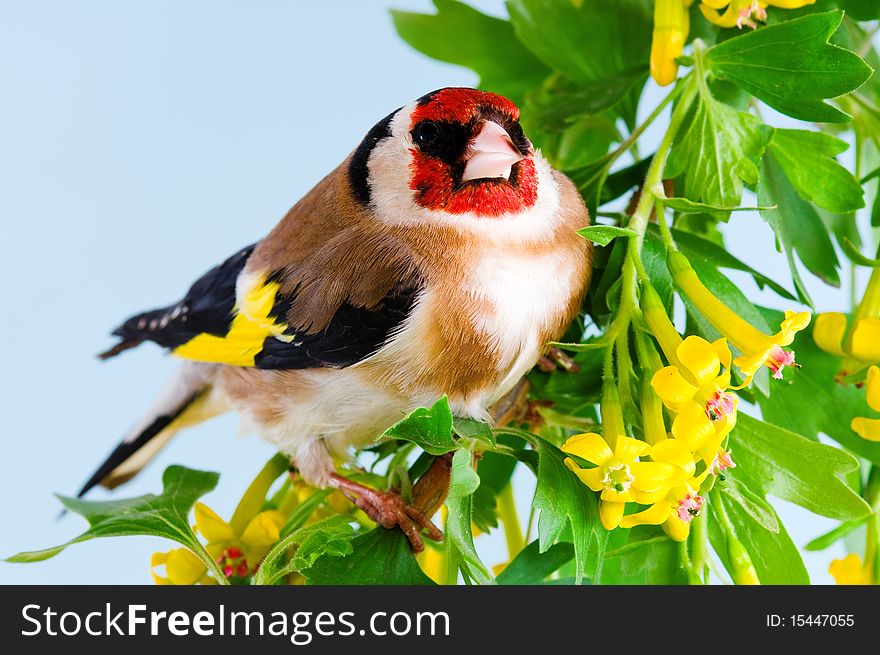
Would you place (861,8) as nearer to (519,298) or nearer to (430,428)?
(519,298)

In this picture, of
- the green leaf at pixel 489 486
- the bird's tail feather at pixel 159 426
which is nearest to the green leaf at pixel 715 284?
the green leaf at pixel 489 486

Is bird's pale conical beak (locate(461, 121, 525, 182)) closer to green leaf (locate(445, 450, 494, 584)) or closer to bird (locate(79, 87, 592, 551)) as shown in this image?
bird (locate(79, 87, 592, 551))

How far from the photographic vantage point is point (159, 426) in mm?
1044

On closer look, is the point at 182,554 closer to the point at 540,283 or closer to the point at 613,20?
the point at 540,283

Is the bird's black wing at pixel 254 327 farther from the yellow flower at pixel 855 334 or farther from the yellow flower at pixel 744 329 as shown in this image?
the yellow flower at pixel 855 334

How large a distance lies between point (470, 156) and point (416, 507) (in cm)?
26

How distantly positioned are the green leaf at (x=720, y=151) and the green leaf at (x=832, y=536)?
28cm

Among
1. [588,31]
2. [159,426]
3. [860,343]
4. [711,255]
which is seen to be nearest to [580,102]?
[588,31]

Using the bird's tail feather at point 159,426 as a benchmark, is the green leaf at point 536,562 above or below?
below

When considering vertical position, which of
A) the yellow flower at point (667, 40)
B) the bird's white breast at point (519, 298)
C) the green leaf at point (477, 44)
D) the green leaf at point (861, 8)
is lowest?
the bird's white breast at point (519, 298)

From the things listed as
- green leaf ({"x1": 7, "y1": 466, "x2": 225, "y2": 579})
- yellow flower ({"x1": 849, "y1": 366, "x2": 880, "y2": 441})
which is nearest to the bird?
green leaf ({"x1": 7, "y1": 466, "x2": 225, "y2": 579})

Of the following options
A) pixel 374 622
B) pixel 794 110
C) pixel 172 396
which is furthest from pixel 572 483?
pixel 172 396

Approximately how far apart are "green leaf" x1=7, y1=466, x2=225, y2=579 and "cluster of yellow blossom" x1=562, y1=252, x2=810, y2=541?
0.96 feet

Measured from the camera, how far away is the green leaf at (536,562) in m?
0.65
